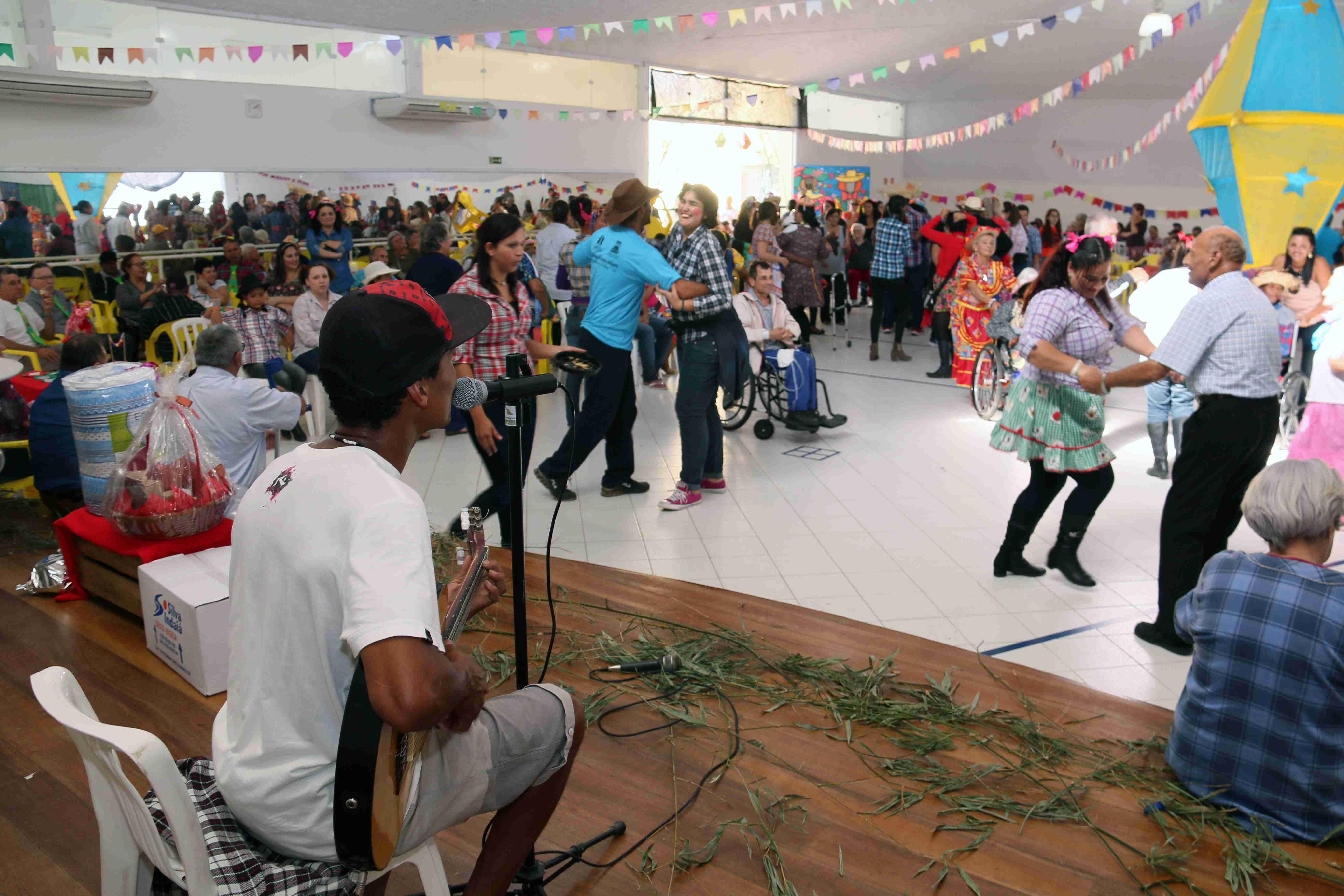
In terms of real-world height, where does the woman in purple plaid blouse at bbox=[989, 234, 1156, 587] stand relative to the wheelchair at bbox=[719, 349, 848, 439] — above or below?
above

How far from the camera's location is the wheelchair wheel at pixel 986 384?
23.6 ft

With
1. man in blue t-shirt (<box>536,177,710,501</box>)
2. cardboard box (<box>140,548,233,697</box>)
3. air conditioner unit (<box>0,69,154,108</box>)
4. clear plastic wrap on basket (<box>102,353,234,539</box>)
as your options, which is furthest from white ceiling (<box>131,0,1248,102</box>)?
cardboard box (<box>140,548,233,697</box>)

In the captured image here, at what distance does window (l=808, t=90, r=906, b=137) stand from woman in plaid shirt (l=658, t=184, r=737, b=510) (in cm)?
1318

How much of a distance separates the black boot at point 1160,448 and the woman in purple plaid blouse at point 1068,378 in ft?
6.40

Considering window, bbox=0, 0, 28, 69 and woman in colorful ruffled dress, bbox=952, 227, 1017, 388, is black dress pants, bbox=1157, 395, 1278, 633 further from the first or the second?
window, bbox=0, 0, 28, 69

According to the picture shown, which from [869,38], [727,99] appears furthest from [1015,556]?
[727,99]

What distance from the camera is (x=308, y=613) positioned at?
132 cm

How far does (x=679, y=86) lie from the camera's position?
47.4 feet

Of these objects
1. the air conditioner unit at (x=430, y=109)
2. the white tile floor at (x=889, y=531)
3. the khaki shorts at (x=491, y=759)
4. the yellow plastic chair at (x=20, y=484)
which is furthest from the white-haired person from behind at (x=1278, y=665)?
the air conditioner unit at (x=430, y=109)

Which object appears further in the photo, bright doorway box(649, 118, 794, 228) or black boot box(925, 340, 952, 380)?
bright doorway box(649, 118, 794, 228)

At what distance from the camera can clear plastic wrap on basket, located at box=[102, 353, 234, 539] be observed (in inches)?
126

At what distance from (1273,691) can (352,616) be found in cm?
208

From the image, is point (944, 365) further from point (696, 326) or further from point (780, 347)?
point (696, 326)

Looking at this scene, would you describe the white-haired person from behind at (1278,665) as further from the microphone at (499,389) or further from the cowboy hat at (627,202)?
the cowboy hat at (627,202)
